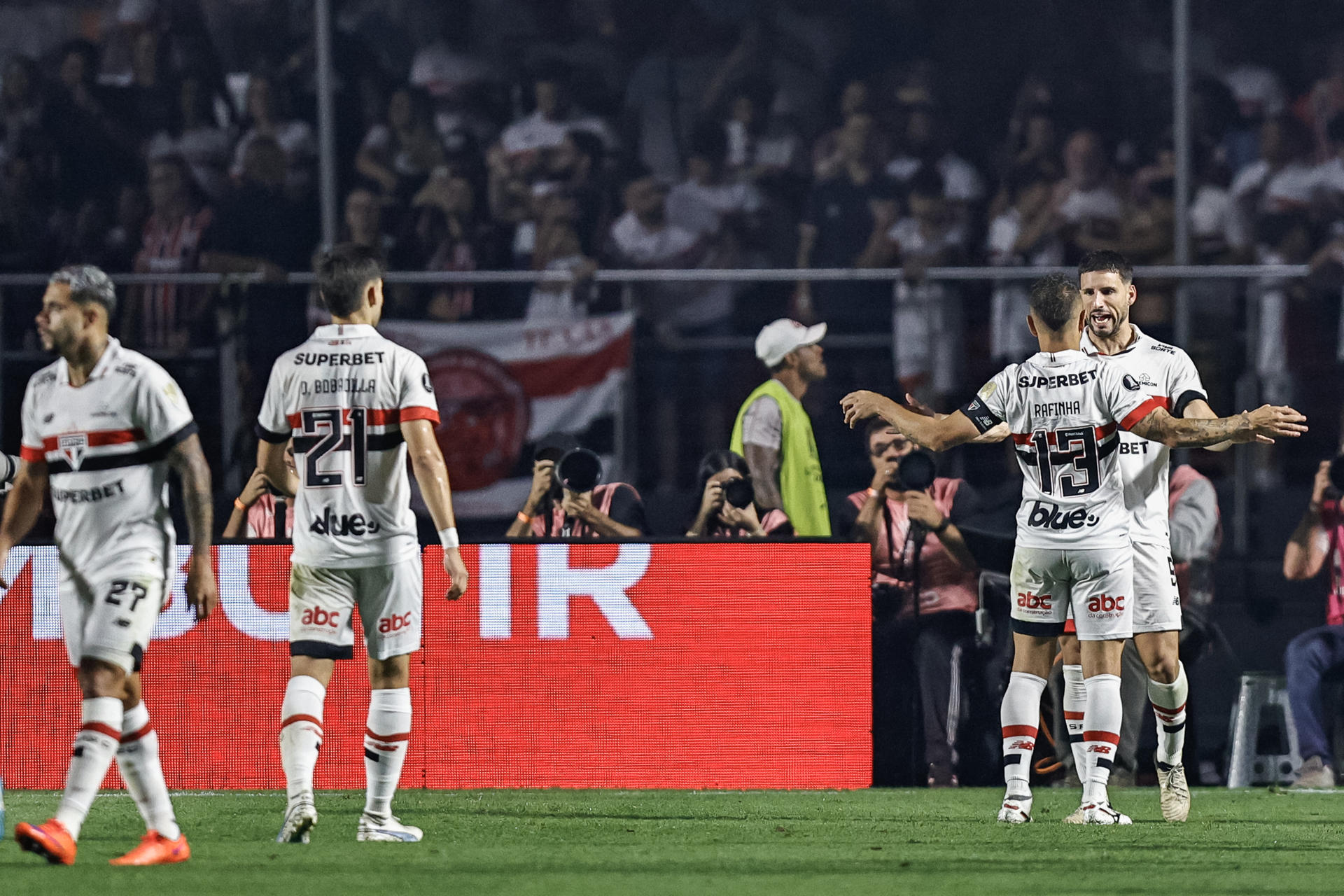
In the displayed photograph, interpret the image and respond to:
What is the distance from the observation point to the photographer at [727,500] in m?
9.59

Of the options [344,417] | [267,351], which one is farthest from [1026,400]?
[267,351]

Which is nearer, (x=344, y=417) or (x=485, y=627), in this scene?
(x=344, y=417)

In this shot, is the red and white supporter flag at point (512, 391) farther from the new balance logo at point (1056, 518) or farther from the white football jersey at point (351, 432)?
the white football jersey at point (351, 432)

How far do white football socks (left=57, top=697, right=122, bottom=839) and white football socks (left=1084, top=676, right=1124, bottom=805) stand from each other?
3.70 metres

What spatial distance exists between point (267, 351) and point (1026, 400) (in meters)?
5.23

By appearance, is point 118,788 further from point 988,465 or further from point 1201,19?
point 1201,19

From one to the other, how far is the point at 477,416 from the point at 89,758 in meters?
5.60

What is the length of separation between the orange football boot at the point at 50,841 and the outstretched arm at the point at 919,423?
10.5 feet

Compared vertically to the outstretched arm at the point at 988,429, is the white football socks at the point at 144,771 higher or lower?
lower

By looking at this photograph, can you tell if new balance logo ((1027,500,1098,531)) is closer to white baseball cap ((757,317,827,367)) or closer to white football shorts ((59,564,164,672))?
white baseball cap ((757,317,827,367))

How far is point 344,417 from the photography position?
248 inches

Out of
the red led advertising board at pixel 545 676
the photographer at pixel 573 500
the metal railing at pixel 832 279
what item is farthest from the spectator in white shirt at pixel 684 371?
the red led advertising board at pixel 545 676

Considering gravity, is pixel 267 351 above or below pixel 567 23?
below

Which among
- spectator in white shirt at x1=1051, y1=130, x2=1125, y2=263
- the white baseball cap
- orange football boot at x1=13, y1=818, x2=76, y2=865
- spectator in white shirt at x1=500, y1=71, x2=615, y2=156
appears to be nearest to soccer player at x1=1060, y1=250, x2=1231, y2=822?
the white baseball cap
